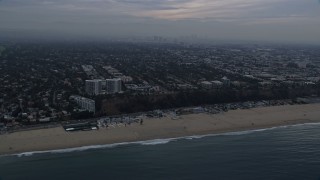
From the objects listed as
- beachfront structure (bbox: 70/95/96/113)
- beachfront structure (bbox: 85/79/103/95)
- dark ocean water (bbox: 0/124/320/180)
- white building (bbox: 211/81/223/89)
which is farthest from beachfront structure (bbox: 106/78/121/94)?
dark ocean water (bbox: 0/124/320/180)

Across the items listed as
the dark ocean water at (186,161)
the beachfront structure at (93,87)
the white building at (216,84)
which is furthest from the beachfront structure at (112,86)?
the dark ocean water at (186,161)

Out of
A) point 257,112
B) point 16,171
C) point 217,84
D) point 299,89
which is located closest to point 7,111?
point 16,171

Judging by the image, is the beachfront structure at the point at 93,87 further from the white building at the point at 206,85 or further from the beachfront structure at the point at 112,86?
the white building at the point at 206,85

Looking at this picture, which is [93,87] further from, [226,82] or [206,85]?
[226,82]

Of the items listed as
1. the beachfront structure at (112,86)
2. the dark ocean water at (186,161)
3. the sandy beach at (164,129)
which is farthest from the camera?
the beachfront structure at (112,86)

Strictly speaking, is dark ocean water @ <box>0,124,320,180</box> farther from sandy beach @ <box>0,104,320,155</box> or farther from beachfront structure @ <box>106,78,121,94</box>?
beachfront structure @ <box>106,78,121,94</box>
